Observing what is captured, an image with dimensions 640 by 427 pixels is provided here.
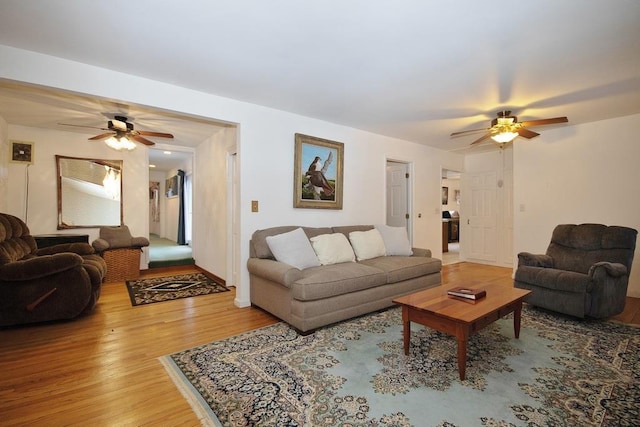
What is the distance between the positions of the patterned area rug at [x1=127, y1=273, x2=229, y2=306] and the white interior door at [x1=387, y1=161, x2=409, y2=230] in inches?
135

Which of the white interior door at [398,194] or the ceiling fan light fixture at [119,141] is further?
the white interior door at [398,194]

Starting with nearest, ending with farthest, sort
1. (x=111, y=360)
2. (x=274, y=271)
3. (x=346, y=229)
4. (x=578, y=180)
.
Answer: (x=111, y=360)
(x=274, y=271)
(x=346, y=229)
(x=578, y=180)

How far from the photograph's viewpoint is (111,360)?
2242 mm

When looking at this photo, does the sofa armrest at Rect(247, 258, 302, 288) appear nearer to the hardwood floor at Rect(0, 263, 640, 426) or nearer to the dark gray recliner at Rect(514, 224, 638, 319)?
the hardwood floor at Rect(0, 263, 640, 426)

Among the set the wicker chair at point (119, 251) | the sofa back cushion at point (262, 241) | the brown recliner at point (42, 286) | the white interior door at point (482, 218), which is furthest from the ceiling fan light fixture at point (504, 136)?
the wicker chair at point (119, 251)

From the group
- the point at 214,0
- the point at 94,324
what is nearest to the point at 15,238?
the point at 94,324

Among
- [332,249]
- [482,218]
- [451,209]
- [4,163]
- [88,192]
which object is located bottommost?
[332,249]

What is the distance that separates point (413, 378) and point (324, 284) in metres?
1.07

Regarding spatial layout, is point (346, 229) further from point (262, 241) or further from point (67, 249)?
point (67, 249)

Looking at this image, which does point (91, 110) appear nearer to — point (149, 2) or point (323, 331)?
point (149, 2)

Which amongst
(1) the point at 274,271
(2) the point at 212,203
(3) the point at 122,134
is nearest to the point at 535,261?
(1) the point at 274,271

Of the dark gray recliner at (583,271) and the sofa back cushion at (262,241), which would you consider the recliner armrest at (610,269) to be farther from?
the sofa back cushion at (262,241)

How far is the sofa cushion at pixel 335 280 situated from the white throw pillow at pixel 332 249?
14 centimetres

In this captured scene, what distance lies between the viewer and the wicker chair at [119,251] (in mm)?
4578
